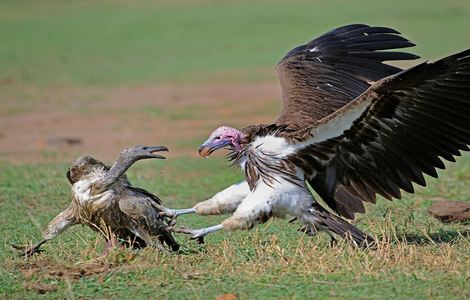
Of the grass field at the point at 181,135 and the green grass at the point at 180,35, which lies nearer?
the grass field at the point at 181,135

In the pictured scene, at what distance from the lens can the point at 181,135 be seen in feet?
40.7

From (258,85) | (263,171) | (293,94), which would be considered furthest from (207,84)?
(263,171)

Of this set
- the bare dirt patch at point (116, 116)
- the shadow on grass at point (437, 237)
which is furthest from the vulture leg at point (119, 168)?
the bare dirt patch at point (116, 116)

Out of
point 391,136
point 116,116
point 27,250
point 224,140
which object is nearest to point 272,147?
point 224,140

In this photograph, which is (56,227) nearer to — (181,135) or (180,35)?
(181,135)

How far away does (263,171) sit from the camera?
634 cm

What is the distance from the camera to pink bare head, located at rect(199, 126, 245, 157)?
6.52 meters

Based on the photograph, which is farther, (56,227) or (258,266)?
(56,227)

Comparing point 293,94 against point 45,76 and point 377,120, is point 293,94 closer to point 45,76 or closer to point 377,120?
point 377,120

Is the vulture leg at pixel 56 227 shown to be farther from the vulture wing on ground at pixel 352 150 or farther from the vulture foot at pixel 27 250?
the vulture wing on ground at pixel 352 150

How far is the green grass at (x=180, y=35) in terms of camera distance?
18297 mm

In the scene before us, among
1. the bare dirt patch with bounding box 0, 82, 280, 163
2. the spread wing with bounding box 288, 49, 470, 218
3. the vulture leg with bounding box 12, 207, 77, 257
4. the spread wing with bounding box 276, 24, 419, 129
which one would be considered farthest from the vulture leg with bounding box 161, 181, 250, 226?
the bare dirt patch with bounding box 0, 82, 280, 163

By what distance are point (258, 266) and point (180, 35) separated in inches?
683

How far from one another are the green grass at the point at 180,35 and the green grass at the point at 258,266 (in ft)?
34.9
